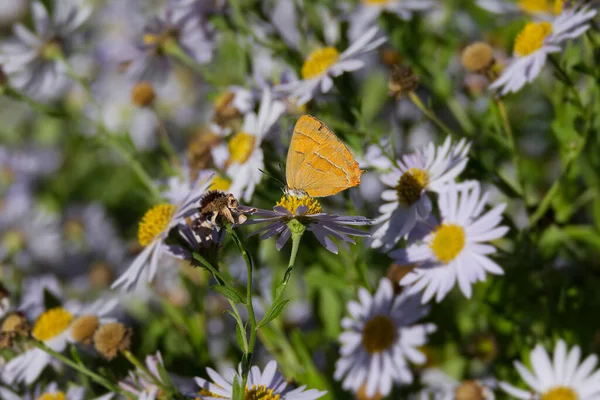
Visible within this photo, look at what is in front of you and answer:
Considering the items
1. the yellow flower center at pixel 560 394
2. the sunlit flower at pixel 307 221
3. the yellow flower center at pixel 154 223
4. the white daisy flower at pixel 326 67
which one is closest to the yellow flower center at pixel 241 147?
the white daisy flower at pixel 326 67

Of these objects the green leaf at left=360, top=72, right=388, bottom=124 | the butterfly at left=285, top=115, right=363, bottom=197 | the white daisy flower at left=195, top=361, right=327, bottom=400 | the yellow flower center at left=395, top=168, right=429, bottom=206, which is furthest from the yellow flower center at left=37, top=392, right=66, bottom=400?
the green leaf at left=360, top=72, right=388, bottom=124

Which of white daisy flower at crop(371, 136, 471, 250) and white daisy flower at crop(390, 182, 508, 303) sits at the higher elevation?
white daisy flower at crop(371, 136, 471, 250)

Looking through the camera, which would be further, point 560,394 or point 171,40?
point 171,40

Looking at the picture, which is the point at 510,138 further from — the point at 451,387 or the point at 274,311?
the point at 274,311

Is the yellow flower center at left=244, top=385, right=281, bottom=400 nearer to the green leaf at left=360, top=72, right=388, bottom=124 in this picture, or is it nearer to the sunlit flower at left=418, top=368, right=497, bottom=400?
the sunlit flower at left=418, top=368, right=497, bottom=400

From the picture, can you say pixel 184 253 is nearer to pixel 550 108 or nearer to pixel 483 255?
pixel 483 255

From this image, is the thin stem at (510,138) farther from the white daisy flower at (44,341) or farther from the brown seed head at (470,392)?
the white daisy flower at (44,341)

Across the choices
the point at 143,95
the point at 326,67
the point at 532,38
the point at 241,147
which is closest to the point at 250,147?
the point at 241,147
